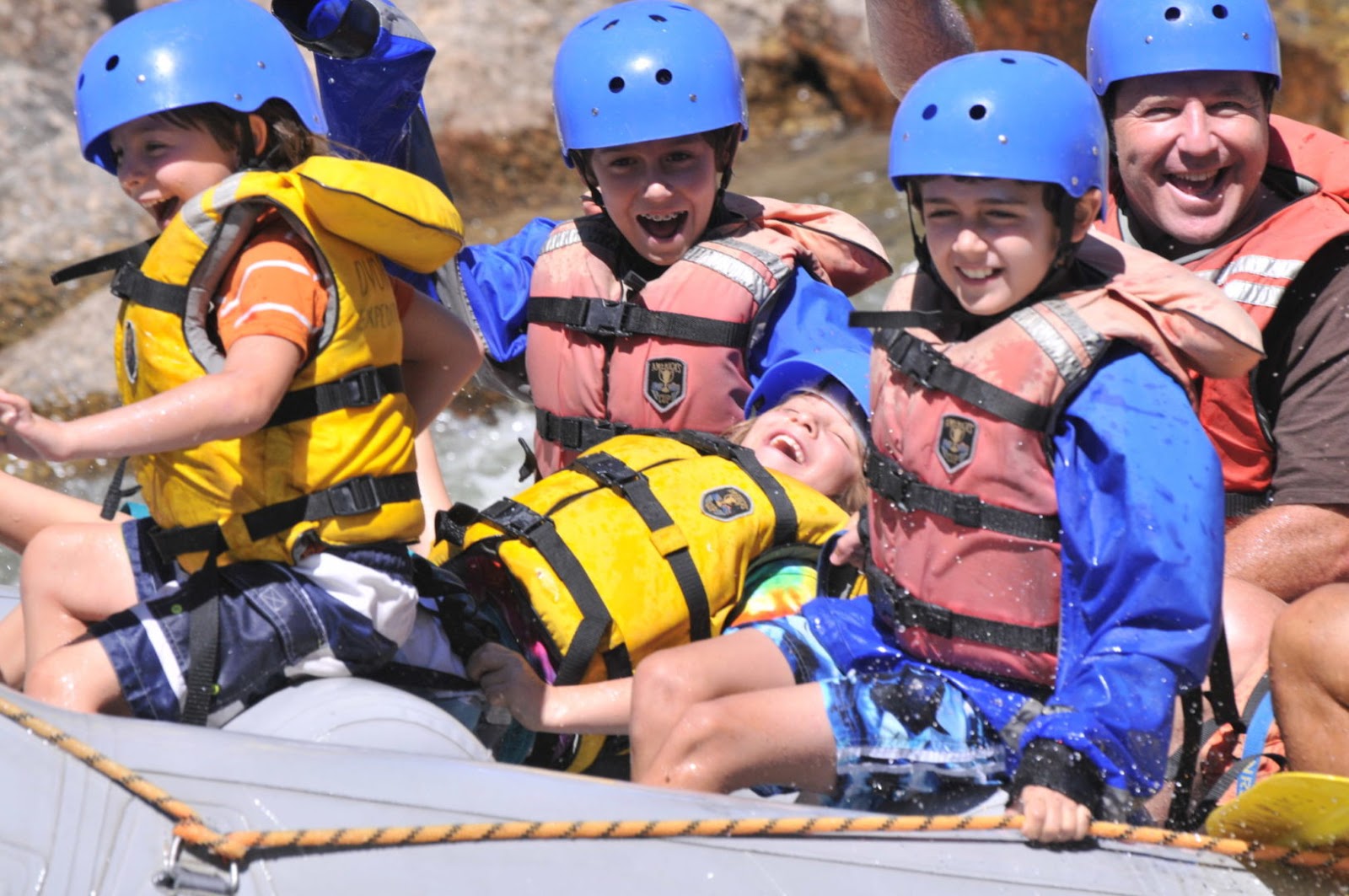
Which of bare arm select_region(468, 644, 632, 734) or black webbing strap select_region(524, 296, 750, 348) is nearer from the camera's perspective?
bare arm select_region(468, 644, 632, 734)

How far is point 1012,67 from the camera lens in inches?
108

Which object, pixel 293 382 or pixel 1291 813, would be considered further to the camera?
pixel 293 382

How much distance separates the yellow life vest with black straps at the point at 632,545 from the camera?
303 cm

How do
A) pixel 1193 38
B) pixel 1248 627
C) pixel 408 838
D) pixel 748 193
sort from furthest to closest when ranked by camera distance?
pixel 748 193
pixel 1193 38
pixel 1248 627
pixel 408 838

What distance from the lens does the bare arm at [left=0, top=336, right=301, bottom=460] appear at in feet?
7.82

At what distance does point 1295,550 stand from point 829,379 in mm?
1020

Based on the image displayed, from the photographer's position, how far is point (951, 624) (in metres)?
2.76

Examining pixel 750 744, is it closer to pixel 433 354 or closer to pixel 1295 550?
pixel 433 354

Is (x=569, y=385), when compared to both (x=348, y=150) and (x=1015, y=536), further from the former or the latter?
(x=1015, y=536)

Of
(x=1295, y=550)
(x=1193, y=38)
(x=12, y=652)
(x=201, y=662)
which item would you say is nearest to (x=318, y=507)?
(x=201, y=662)

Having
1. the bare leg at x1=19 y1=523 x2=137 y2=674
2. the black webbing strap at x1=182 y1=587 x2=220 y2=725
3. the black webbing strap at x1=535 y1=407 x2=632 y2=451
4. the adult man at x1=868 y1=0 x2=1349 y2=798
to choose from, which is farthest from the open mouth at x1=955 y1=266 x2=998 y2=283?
the bare leg at x1=19 y1=523 x2=137 y2=674

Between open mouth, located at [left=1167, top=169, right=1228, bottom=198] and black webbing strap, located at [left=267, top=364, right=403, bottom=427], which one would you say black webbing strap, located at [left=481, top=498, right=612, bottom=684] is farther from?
open mouth, located at [left=1167, top=169, right=1228, bottom=198]

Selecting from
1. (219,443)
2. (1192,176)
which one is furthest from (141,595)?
(1192,176)

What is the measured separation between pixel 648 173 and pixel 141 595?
149 cm
